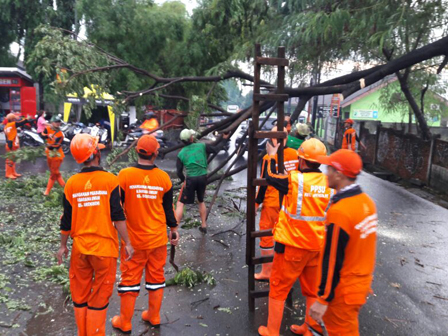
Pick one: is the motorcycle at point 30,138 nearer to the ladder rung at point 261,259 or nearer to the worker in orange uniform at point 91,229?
the worker in orange uniform at point 91,229

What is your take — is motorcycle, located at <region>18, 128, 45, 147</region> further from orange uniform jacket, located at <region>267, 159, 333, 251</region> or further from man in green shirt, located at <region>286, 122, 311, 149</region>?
orange uniform jacket, located at <region>267, 159, 333, 251</region>

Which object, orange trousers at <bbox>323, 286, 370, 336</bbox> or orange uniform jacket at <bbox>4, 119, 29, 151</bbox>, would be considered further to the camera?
orange uniform jacket at <bbox>4, 119, 29, 151</bbox>

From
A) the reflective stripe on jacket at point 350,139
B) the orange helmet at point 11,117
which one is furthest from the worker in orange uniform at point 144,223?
the reflective stripe on jacket at point 350,139

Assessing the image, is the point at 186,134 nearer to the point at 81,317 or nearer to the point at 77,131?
the point at 81,317

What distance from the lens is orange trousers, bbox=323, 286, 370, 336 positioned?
2.58m

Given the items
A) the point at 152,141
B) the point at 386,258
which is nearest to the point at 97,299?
the point at 152,141

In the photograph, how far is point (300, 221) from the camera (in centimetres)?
340

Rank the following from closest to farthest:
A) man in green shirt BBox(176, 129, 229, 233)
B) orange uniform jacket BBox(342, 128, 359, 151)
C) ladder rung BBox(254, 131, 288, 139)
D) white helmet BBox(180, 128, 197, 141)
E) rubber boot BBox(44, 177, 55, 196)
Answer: ladder rung BBox(254, 131, 288, 139)
white helmet BBox(180, 128, 197, 141)
man in green shirt BBox(176, 129, 229, 233)
rubber boot BBox(44, 177, 55, 196)
orange uniform jacket BBox(342, 128, 359, 151)

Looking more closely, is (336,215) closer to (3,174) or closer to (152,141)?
(152,141)

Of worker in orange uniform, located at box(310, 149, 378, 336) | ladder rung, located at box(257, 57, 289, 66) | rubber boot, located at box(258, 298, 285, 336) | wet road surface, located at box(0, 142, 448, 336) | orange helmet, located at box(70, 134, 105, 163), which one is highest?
ladder rung, located at box(257, 57, 289, 66)

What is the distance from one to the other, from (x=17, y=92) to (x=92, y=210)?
24.9m

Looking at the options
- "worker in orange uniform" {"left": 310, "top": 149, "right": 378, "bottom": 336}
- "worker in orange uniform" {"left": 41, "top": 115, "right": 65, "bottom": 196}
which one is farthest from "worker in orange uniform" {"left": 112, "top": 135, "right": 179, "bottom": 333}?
"worker in orange uniform" {"left": 41, "top": 115, "right": 65, "bottom": 196}

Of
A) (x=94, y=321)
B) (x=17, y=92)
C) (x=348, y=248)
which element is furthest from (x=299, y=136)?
(x=17, y=92)

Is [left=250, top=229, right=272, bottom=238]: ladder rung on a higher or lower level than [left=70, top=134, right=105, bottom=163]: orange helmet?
lower
